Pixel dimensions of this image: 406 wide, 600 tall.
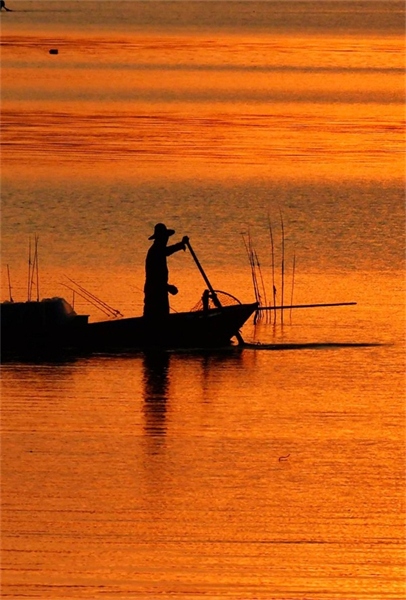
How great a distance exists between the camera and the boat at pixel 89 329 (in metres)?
→ 18.1

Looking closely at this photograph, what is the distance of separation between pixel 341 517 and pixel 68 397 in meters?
4.08

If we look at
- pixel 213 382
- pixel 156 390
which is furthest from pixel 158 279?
pixel 156 390

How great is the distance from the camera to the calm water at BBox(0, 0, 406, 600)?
39.9 feet

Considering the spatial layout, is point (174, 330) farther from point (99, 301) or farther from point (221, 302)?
point (99, 301)

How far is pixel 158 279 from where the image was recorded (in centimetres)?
1795

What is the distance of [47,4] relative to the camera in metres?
179

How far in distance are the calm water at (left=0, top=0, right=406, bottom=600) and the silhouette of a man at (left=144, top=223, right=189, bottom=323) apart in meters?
0.46

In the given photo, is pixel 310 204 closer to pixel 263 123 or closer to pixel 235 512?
pixel 263 123

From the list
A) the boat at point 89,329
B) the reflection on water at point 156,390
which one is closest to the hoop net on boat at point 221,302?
the boat at point 89,329

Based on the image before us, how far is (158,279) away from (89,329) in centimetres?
82

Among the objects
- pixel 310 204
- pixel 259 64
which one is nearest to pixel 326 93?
pixel 259 64

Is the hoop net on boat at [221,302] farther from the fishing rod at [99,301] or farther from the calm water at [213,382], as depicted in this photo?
the fishing rod at [99,301]

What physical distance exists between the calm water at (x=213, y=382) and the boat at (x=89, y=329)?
0.86 feet

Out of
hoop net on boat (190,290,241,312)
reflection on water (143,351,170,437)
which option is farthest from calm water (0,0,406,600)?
hoop net on boat (190,290,241,312)
